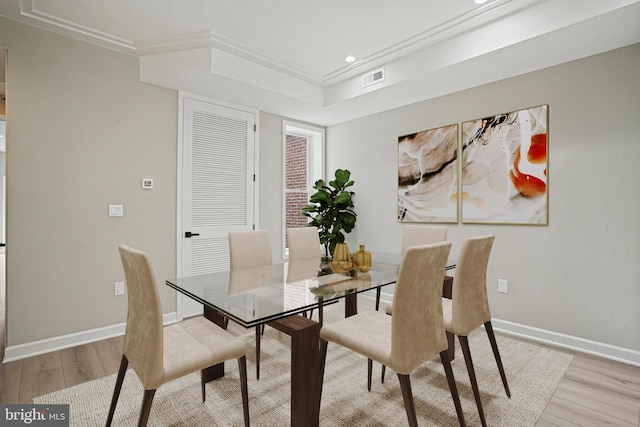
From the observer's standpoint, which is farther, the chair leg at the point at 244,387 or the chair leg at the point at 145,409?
the chair leg at the point at 244,387

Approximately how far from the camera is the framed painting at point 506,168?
292cm

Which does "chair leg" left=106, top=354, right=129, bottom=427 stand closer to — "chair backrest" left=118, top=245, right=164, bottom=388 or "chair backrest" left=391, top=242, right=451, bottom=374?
"chair backrest" left=118, top=245, right=164, bottom=388

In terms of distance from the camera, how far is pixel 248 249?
271 cm

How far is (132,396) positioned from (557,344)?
3349 mm

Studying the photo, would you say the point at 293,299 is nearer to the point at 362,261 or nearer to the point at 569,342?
the point at 362,261

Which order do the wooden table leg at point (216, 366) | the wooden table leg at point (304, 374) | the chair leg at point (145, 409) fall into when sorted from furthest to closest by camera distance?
the wooden table leg at point (216, 366) < the wooden table leg at point (304, 374) < the chair leg at point (145, 409)

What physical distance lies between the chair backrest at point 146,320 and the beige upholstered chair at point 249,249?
1.08 metres

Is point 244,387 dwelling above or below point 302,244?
below

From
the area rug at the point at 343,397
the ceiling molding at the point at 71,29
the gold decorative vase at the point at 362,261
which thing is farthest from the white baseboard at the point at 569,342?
the ceiling molding at the point at 71,29

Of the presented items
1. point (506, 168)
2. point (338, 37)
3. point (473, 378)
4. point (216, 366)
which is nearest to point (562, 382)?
point (473, 378)

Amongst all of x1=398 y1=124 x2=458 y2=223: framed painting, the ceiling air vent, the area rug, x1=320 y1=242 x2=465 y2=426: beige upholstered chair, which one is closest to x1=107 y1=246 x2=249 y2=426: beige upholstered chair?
the area rug

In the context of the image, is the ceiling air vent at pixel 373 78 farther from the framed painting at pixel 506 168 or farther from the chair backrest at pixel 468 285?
the chair backrest at pixel 468 285

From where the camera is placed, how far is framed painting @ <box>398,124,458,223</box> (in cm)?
353

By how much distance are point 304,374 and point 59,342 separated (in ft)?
8.04
